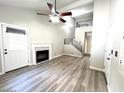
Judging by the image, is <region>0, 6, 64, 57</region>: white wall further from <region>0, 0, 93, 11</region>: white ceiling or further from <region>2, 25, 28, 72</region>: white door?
<region>2, 25, 28, 72</region>: white door

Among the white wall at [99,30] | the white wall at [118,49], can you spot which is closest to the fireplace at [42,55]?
the white wall at [99,30]

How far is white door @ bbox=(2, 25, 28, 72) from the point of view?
3.34 meters

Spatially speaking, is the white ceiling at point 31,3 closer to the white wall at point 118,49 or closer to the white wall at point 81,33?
the white wall at point 118,49

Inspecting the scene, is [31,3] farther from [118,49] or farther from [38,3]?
[118,49]

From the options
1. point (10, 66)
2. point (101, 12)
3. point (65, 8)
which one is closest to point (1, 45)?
point (10, 66)

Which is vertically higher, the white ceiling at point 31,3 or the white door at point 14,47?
the white ceiling at point 31,3

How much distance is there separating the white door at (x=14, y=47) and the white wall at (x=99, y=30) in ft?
12.3

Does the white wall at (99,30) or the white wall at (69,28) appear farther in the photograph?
the white wall at (69,28)

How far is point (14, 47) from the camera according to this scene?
3662 millimetres

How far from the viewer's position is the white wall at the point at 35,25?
3.52 meters

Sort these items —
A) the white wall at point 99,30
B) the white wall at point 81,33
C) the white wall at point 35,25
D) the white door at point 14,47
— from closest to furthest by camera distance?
1. the white door at point 14,47
2. the white wall at point 35,25
3. the white wall at point 99,30
4. the white wall at point 81,33

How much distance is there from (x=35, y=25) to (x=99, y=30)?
3685mm

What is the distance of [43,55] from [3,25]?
112 inches

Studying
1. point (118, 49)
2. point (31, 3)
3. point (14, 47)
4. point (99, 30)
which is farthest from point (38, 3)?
point (118, 49)
